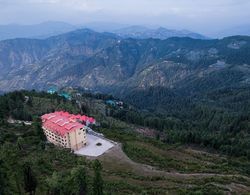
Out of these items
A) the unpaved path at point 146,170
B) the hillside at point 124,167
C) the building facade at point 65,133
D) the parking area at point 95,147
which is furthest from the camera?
the building facade at point 65,133

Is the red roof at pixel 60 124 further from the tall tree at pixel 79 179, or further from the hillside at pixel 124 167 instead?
the tall tree at pixel 79 179

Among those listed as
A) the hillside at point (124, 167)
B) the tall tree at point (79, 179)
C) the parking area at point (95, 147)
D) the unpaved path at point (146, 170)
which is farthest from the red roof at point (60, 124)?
the tall tree at point (79, 179)

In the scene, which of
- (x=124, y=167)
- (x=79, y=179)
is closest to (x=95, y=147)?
(x=124, y=167)

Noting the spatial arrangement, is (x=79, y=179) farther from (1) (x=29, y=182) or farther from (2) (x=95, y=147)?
(2) (x=95, y=147)

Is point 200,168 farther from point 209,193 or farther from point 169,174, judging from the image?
point 209,193

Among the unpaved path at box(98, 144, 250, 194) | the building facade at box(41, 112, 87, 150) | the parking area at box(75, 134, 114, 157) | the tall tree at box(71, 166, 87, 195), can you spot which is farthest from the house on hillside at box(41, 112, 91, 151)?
the tall tree at box(71, 166, 87, 195)

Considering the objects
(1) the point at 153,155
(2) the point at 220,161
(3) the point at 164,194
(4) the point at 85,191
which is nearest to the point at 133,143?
(1) the point at 153,155
